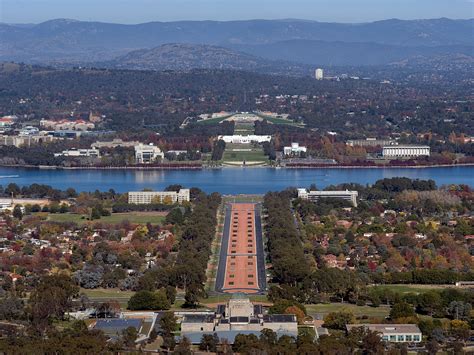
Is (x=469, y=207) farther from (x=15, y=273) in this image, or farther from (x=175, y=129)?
(x=175, y=129)

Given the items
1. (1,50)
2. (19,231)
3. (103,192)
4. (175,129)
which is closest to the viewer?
(19,231)

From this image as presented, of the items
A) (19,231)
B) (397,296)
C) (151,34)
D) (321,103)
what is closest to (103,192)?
(19,231)

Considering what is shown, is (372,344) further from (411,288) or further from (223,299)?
(411,288)

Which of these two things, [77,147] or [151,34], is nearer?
[77,147]

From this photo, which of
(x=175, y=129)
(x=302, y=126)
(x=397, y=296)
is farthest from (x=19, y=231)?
(x=302, y=126)

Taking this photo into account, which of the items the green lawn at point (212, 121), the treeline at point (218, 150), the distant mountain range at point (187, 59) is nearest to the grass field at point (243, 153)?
the treeline at point (218, 150)

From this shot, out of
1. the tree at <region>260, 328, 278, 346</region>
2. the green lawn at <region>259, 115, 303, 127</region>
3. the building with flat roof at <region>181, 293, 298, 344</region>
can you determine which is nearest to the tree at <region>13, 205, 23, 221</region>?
the building with flat roof at <region>181, 293, 298, 344</region>

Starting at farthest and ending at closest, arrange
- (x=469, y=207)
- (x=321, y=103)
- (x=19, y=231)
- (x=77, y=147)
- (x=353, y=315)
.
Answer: (x=321, y=103)
(x=77, y=147)
(x=469, y=207)
(x=19, y=231)
(x=353, y=315)

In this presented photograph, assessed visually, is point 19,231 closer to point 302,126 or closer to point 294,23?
point 302,126
